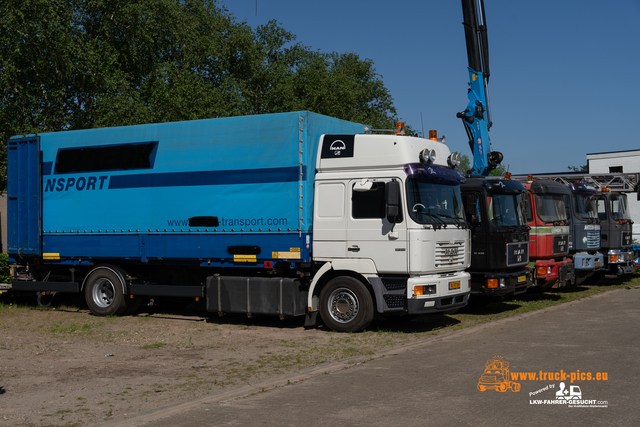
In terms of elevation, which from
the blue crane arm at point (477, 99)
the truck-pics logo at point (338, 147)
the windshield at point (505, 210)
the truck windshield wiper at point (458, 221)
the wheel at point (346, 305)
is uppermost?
the blue crane arm at point (477, 99)

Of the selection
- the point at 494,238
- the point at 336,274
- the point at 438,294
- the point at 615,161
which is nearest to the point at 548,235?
the point at 494,238

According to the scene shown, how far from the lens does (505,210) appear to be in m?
13.9

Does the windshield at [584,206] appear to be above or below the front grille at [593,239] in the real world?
above

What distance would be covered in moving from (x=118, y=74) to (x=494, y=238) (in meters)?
18.4

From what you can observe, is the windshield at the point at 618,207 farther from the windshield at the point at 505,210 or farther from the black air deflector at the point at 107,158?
the black air deflector at the point at 107,158

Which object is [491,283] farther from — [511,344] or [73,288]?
[73,288]

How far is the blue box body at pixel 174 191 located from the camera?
11.6 m

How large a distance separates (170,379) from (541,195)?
11.3 m

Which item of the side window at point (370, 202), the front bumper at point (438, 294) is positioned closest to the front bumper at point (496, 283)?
the front bumper at point (438, 294)

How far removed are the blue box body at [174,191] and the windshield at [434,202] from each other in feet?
6.20

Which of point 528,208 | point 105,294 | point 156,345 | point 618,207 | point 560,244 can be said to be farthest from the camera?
point 618,207

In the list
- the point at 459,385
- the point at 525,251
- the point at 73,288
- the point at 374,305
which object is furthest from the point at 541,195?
the point at 73,288

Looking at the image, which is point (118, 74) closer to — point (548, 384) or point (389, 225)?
point (389, 225)

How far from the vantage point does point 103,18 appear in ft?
94.8
